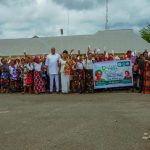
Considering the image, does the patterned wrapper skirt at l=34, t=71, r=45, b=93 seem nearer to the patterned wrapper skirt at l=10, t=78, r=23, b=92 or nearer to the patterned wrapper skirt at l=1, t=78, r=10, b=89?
the patterned wrapper skirt at l=10, t=78, r=23, b=92

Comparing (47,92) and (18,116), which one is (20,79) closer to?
(47,92)

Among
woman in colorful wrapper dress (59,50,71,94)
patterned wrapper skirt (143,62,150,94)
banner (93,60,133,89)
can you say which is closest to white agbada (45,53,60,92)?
woman in colorful wrapper dress (59,50,71,94)

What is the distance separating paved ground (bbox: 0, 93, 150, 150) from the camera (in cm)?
839

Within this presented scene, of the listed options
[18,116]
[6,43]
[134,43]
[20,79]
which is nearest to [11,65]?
[20,79]

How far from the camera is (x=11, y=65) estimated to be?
68.9 ft

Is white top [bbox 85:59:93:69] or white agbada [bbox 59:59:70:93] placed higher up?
white top [bbox 85:59:93:69]

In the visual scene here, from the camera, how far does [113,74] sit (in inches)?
779

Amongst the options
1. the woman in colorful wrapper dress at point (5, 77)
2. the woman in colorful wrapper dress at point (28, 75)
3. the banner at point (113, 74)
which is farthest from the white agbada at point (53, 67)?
the woman in colorful wrapper dress at point (5, 77)

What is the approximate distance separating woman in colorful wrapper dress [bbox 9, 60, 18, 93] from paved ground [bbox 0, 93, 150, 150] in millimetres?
5376

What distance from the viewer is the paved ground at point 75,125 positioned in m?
8.39

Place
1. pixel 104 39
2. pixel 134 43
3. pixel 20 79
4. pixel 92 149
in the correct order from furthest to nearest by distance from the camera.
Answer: pixel 104 39 < pixel 134 43 < pixel 20 79 < pixel 92 149

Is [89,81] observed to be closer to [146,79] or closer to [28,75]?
[146,79]

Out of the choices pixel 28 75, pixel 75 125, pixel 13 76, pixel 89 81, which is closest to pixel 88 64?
pixel 89 81

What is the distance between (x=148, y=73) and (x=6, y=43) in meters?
31.8
